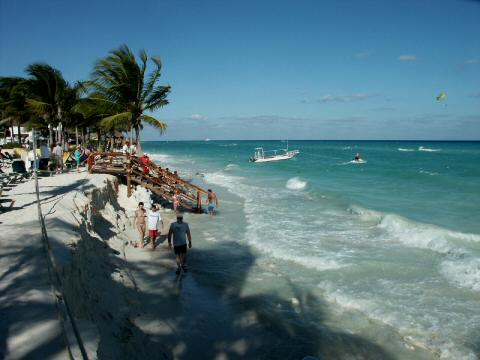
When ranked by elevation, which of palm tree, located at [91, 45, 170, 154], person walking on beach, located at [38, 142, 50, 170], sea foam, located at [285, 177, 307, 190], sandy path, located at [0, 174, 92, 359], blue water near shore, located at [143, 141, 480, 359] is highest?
palm tree, located at [91, 45, 170, 154]

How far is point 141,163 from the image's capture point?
1694 centimetres

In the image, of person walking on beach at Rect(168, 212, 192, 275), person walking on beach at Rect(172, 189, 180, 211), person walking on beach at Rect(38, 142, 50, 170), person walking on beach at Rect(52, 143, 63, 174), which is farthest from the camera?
person walking on beach at Rect(52, 143, 63, 174)

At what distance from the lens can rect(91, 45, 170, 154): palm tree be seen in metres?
19.5

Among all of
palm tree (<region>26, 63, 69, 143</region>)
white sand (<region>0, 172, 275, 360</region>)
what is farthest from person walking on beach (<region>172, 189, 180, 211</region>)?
palm tree (<region>26, 63, 69, 143</region>)

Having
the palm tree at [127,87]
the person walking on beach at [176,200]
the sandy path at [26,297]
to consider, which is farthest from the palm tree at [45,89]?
the sandy path at [26,297]

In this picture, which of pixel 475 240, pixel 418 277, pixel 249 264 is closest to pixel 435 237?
pixel 475 240

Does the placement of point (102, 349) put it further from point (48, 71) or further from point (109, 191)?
point (48, 71)

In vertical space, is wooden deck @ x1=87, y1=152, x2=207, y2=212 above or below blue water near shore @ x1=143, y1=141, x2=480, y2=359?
above

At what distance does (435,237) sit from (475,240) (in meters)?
1.39

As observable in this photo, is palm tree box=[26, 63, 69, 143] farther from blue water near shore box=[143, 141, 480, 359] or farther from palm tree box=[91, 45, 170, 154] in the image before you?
blue water near shore box=[143, 141, 480, 359]

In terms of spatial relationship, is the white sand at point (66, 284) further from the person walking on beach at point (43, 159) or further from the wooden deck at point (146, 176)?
the wooden deck at point (146, 176)

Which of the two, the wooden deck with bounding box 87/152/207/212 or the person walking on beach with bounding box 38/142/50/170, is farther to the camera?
the wooden deck with bounding box 87/152/207/212

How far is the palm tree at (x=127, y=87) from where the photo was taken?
19.5 metres

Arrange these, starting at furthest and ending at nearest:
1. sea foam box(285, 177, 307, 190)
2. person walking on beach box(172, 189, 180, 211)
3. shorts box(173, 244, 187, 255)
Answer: sea foam box(285, 177, 307, 190)
person walking on beach box(172, 189, 180, 211)
shorts box(173, 244, 187, 255)
